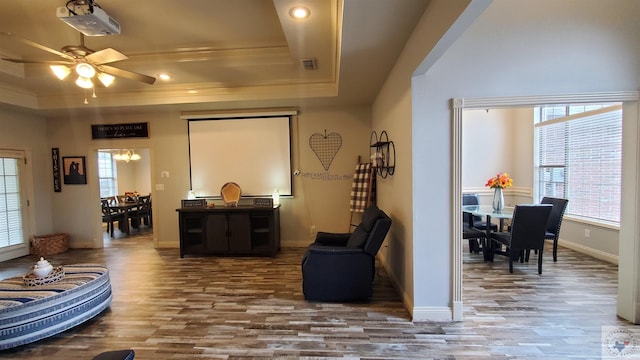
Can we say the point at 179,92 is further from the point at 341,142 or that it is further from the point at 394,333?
the point at 394,333

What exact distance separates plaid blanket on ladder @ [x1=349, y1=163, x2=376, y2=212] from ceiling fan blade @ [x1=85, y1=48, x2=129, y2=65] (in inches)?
132

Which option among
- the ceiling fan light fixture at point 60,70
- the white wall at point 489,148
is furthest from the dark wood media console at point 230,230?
the white wall at point 489,148

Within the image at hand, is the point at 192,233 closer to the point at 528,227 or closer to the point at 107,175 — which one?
the point at 528,227

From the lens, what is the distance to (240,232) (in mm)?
4648

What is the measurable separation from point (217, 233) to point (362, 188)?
255cm

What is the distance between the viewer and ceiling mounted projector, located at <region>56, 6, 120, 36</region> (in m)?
2.36

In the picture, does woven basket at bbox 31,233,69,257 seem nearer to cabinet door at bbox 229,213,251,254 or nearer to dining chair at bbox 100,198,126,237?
dining chair at bbox 100,198,126,237

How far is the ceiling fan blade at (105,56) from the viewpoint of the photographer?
102 inches

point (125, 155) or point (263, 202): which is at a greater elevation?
point (125, 155)

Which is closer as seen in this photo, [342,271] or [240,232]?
[342,271]

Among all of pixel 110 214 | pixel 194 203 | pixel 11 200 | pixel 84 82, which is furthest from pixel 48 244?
pixel 84 82

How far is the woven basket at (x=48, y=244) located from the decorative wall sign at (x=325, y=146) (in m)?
4.99

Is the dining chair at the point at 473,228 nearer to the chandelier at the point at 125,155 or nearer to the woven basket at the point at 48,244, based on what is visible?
the woven basket at the point at 48,244

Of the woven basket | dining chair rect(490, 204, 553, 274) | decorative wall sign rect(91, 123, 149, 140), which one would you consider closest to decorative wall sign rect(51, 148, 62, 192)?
the woven basket
